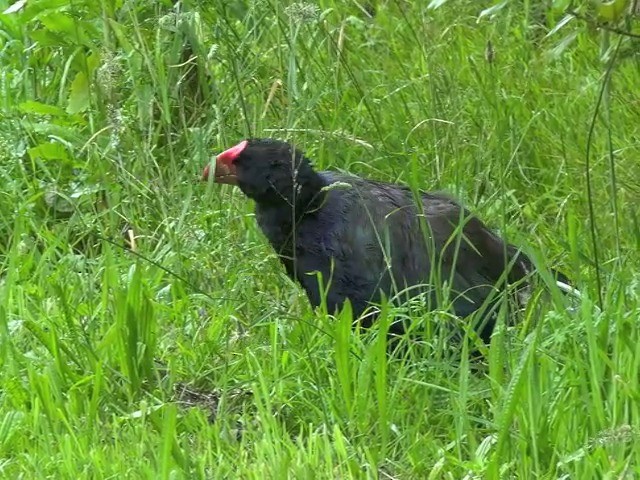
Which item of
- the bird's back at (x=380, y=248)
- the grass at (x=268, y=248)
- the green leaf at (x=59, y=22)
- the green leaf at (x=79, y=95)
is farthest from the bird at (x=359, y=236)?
the green leaf at (x=59, y=22)

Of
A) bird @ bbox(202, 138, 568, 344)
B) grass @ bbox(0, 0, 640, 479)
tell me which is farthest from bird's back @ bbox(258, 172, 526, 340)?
grass @ bbox(0, 0, 640, 479)

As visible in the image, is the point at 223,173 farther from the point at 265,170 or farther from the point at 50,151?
the point at 50,151

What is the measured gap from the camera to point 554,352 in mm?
3154

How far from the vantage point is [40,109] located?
16.0 ft

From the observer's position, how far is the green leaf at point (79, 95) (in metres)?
4.75

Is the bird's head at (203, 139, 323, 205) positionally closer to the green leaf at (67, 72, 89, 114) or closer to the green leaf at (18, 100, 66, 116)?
the green leaf at (67, 72, 89, 114)

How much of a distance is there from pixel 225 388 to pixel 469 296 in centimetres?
93

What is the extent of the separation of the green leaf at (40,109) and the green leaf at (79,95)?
0.08 metres

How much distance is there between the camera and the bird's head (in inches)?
164

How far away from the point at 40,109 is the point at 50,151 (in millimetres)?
160

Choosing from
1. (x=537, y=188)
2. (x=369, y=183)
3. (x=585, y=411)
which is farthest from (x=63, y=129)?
(x=585, y=411)

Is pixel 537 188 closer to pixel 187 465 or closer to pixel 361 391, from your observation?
pixel 361 391

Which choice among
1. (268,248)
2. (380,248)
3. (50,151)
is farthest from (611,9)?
(50,151)

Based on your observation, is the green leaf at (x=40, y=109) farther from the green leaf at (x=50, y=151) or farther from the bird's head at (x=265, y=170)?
the bird's head at (x=265, y=170)
